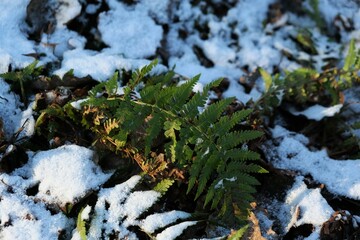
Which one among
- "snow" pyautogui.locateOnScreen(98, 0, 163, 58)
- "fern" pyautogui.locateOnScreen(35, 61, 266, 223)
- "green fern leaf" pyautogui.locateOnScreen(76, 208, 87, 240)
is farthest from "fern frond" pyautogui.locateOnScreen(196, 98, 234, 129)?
"snow" pyautogui.locateOnScreen(98, 0, 163, 58)

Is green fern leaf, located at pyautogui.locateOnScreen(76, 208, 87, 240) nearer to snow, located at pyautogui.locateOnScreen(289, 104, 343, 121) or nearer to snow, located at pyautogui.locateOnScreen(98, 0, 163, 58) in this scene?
snow, located at pyautogui.locateOnScreen(98, 0, 163, 58)

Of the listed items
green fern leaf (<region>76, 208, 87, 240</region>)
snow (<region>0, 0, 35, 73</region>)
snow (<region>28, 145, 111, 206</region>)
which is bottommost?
green fern leaf (<region>76, 208, 87, 240</region>)

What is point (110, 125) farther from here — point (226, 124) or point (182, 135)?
point (226, 124)

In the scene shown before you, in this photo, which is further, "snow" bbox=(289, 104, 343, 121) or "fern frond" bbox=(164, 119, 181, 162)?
"snow" bbox=(289, 104, 343, 121)

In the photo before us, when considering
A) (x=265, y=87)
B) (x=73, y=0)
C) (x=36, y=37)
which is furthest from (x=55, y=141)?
(x=265, y=87)

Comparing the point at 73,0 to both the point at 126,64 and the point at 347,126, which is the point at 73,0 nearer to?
the point at 126,64

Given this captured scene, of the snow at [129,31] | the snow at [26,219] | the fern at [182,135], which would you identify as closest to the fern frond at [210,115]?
the fern at [182,135]

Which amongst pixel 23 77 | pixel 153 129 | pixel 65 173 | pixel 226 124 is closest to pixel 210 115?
pixel 226 124

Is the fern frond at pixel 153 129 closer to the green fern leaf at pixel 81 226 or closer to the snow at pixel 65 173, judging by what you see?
the snow at pixel 65 173

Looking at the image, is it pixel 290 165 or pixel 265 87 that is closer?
pixel 290 165
